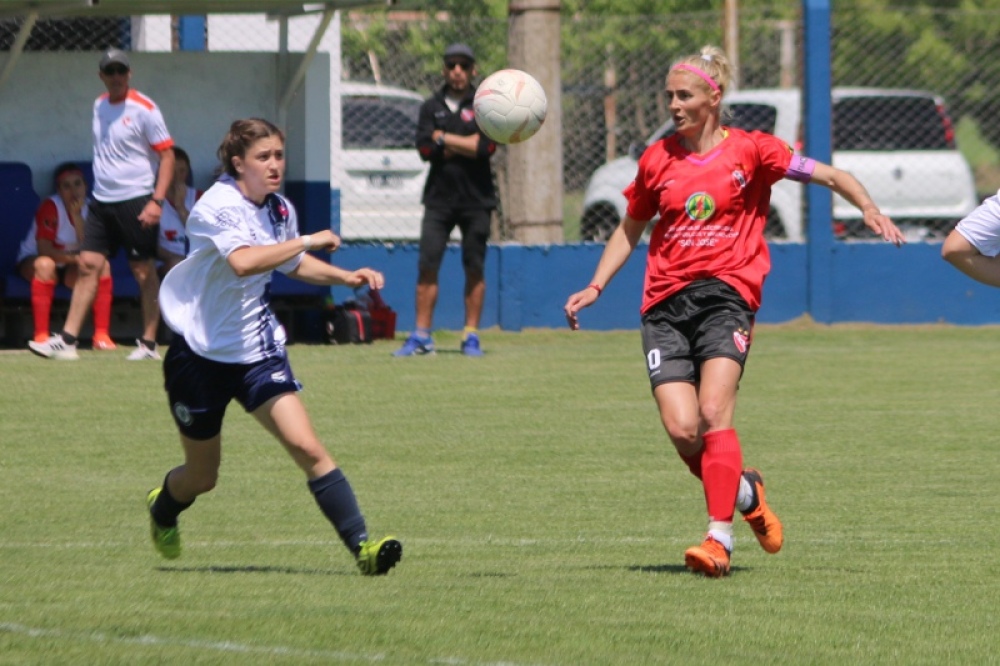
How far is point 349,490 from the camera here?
6398 millimetres

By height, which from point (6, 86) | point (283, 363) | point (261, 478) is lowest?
point (261, 478)

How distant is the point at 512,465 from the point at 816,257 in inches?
310

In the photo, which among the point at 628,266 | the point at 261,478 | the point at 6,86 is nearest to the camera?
the point at 261,478

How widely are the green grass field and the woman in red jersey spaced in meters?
0.44

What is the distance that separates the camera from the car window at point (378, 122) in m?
18.2

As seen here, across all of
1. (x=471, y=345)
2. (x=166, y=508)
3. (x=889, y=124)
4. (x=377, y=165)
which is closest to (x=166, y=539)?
(x=166, y=508)

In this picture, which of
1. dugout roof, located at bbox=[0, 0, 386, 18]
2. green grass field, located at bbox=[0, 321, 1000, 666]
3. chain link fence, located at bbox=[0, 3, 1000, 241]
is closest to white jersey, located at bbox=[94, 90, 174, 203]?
dugout roof, located at bbox=[0, 0, 386, 18]

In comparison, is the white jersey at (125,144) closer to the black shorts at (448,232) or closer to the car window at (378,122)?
the black shorts at (448,232)

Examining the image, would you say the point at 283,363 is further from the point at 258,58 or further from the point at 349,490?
the point at 258,58

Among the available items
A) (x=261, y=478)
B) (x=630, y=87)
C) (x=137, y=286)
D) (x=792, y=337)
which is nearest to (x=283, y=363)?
(x=261, y=478)

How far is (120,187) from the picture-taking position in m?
13.2

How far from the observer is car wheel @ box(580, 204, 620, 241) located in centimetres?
1834

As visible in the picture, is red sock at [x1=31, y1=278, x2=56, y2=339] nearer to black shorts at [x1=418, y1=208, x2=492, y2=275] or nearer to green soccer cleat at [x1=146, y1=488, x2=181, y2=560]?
black shorts at [x1=418, y1=208, x2=492, y2=275]

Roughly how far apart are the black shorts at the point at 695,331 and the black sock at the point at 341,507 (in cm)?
120
